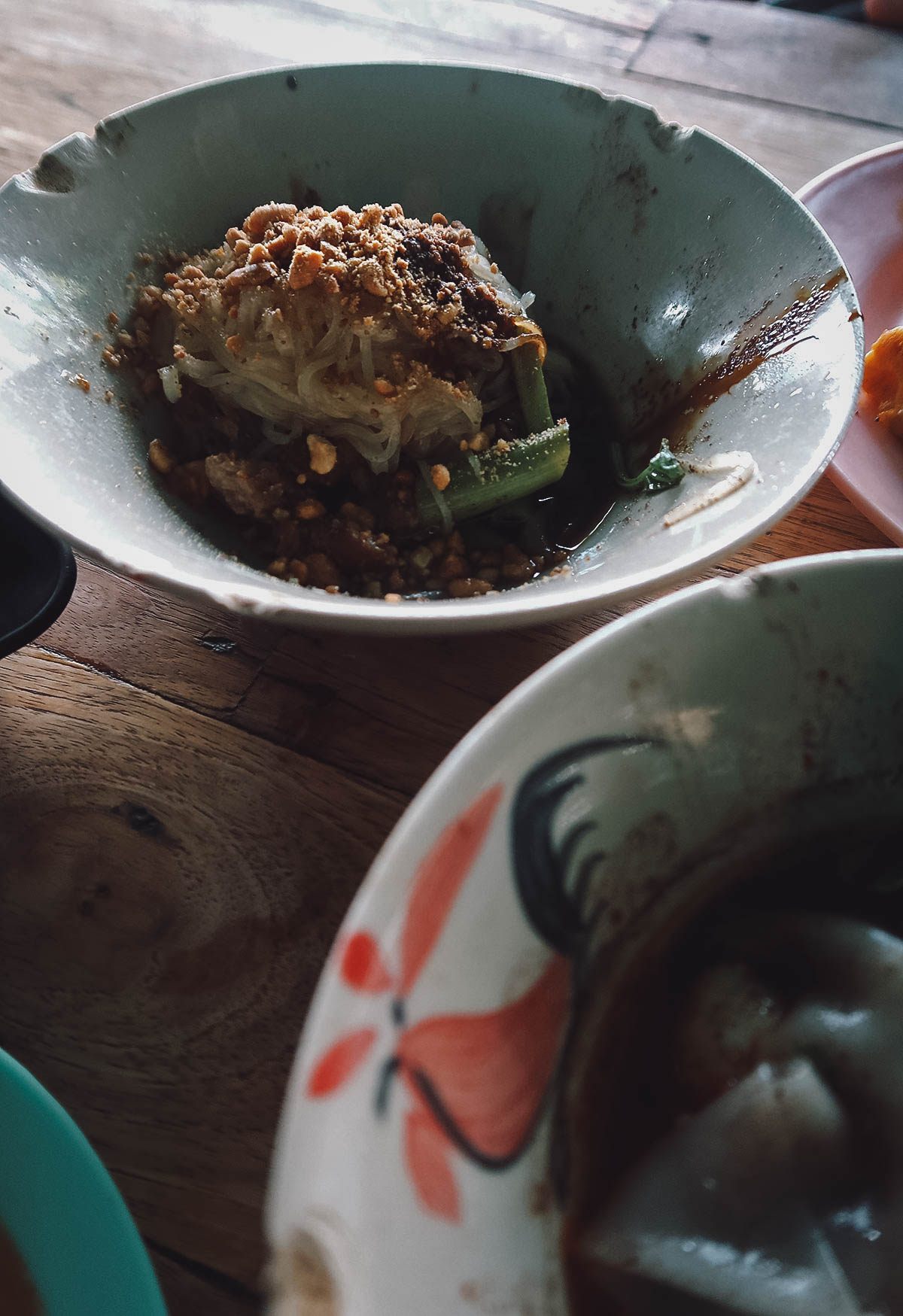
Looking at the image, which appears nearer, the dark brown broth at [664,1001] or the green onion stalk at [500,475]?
the dark brown broth at [664,1001]

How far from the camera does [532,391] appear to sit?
92 centimetres

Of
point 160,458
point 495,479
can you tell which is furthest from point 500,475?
point 160,458

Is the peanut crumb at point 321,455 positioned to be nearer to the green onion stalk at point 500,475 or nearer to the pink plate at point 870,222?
the green onion stalk at point 500,475

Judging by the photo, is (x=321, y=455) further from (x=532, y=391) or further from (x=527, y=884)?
(x=527, y=884)

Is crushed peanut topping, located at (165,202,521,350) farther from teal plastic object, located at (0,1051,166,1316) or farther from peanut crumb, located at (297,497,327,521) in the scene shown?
teal plastic object, located at (0,1051,166,1316)

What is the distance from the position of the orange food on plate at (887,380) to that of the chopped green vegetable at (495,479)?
1.02 ft

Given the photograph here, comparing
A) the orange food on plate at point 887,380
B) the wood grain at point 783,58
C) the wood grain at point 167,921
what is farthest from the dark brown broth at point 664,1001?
the wood grain at point 783,58

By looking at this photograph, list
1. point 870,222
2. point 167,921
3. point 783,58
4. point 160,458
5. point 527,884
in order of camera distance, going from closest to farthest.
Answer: point 527,884 → point 167,921 → point 160,458 → point 870,222 → point 783,58

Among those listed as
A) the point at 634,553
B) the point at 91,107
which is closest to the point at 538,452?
the point at 634,553

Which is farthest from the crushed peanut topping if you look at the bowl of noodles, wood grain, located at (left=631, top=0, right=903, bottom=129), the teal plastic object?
wood grain, located at (left=631, top=0, right=903, bottom=129)

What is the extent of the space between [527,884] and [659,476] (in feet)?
1.78

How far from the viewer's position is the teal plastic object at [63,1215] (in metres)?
0.41

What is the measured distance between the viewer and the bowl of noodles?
78 cm

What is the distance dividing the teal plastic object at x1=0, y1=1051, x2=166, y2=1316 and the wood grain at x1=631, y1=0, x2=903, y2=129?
1.52 m
